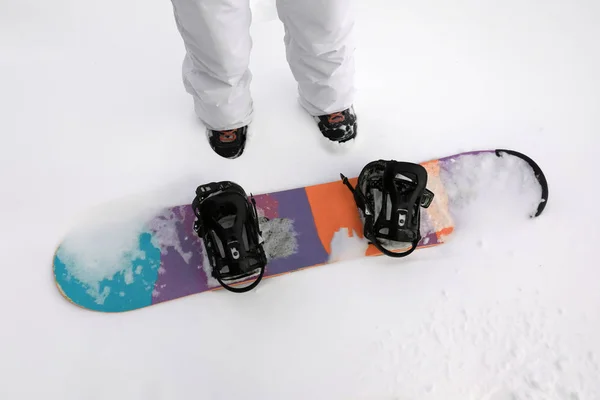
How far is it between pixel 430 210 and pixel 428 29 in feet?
2.47

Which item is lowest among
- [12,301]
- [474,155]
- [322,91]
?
[12,301]

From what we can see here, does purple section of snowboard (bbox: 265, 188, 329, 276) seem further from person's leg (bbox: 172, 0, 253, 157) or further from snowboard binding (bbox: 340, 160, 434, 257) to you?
person's leg (bbox: 172, 0, 253, 157)

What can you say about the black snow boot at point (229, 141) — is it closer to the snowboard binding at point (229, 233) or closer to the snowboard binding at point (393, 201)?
the snowboard binding at point (229, 233)

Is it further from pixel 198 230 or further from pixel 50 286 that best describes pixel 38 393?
pixel 198 230

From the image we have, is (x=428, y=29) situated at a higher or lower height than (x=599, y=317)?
higher

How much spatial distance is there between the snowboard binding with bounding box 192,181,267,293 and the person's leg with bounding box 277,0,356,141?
1.22 ft

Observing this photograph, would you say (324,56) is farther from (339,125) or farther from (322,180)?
(322,180)

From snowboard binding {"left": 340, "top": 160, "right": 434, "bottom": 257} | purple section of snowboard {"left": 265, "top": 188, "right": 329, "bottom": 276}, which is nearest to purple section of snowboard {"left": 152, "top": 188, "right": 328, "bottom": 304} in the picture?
purple section of snowboard {"left": 265, "top": 188, "right": 329, "bottom": 276}

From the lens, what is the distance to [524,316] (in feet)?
3.89

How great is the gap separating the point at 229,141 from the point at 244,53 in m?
0.34

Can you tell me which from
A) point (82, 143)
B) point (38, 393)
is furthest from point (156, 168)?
point (38, 393)

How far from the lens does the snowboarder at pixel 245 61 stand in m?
0.88

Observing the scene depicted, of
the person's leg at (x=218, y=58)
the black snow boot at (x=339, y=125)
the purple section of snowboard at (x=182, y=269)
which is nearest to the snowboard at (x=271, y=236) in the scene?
the purple section of snowboard at (x=182, y=269)

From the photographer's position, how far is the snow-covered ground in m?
1.11
